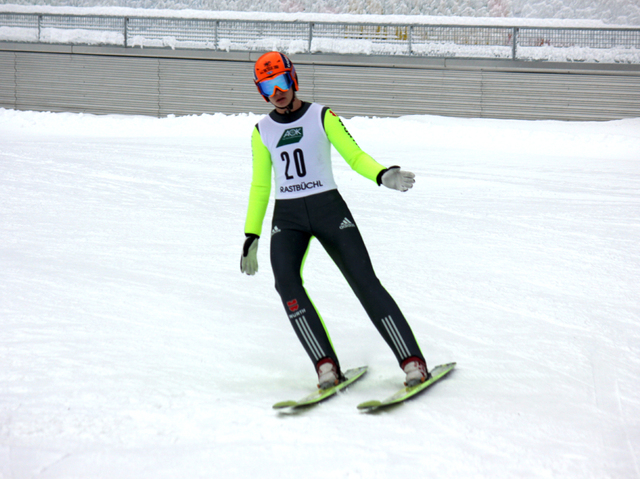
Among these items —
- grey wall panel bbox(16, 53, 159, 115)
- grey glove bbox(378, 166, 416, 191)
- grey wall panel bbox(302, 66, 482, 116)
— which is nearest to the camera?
grey glove bbox(378, 166, 416, 191)

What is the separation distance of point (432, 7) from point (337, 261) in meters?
17.3

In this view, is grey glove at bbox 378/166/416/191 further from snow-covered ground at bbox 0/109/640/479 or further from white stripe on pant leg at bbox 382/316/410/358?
snow-covered ground at bbox 0/109/640/479

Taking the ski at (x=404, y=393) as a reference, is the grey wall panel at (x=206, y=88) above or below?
above

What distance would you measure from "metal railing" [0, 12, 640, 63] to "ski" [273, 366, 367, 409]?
13006 millimetres

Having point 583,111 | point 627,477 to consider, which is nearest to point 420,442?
point 627,477

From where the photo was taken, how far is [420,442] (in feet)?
8.32

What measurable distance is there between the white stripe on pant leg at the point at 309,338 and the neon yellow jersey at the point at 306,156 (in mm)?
601

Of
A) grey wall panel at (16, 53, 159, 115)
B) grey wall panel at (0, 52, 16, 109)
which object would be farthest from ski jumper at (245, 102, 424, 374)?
grey wall panel at (0, 52, 16, 109)

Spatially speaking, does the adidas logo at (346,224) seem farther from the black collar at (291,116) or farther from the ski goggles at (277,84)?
the ski goggles at (277,84)

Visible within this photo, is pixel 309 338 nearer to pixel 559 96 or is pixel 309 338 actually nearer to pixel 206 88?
pixel 559 96

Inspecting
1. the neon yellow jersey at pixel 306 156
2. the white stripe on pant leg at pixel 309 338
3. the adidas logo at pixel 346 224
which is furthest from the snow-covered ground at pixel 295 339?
the neon yellow jersey at pixel 306 156

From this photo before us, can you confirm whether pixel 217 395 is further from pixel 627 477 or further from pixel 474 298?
pixel 474 298

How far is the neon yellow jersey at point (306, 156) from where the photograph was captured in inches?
124

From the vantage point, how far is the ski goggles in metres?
3.09
